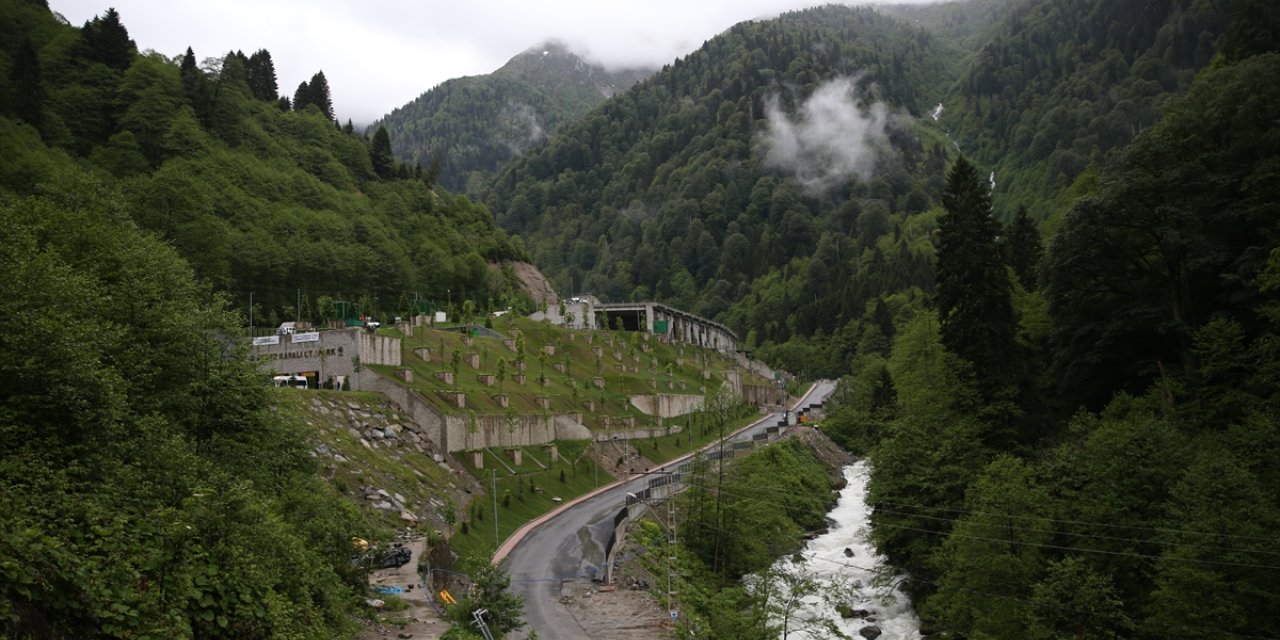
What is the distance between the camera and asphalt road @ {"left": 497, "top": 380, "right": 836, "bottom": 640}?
42438mm

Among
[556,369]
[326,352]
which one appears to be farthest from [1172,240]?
[556,369]

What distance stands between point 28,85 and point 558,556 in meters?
88.9

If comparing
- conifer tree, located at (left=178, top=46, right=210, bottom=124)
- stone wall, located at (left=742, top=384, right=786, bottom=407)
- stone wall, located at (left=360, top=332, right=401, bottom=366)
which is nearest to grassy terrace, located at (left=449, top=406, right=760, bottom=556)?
stone wall, located at (left=360, top=332, right=401, bottom=366)

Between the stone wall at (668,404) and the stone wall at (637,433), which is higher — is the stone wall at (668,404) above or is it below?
above

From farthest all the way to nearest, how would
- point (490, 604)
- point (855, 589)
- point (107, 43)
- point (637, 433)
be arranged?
point (107, 43) → point (637, 433) → point (855, 589) → point (490, 604)

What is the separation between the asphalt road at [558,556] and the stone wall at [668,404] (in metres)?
29.1

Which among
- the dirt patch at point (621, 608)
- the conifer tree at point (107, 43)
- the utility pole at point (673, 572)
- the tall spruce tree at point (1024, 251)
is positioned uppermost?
the conifer tree at point (107, 43)

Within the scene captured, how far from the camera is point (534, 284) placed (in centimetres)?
16425

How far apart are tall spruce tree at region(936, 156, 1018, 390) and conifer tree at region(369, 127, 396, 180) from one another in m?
119

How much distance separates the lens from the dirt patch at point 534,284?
525ft

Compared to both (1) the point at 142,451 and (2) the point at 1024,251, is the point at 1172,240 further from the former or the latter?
(1) the point at 142,451

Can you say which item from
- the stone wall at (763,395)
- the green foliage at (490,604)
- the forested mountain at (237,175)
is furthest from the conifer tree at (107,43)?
the green foliage at (490,604)

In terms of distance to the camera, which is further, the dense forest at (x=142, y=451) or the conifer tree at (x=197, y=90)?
the conifer tree at (x=197, y=90)

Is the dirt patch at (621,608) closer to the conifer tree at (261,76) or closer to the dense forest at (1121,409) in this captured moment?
the dense forest at (1121,409)
